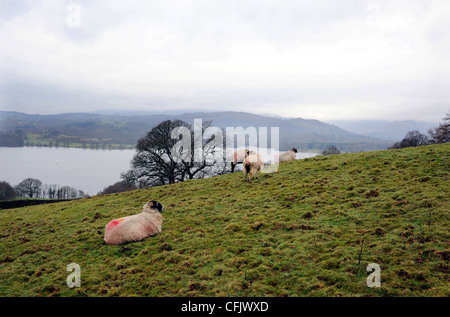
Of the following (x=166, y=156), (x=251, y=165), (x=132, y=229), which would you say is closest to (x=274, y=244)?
(x=132, y=229)

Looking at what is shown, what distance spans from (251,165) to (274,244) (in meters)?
8.86

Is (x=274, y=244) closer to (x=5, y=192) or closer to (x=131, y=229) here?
(x=131, y=229)

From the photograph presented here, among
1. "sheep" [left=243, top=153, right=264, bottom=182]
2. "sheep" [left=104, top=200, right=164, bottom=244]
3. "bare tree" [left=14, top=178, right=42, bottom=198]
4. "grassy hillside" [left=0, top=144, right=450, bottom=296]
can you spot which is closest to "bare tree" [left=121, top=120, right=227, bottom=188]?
"sheep" [left=243, top=153, right=264, bottom=182]

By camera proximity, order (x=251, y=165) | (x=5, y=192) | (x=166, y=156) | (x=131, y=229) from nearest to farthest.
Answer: (x=131, y=229) → (x=251, y=165) → (x=166, y=156) → (x=5, y=192)

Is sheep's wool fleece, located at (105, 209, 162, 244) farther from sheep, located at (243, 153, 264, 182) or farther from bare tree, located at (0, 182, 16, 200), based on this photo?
bare tree, located at (0, 182, 16, 200)

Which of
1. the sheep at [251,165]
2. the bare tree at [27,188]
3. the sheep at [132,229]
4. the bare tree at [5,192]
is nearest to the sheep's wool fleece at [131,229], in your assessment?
the sheep at [132,229]

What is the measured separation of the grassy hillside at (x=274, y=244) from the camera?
19.5 ft

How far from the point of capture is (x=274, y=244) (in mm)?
7859

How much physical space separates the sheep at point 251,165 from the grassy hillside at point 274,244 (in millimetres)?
2437

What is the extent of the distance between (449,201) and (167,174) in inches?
1131

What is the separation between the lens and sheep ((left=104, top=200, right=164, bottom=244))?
951 cm

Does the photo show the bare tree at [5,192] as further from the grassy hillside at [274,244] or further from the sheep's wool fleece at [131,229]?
the sheep's wool fleece at [131,229]

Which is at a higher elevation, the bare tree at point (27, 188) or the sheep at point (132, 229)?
the sheep at point (132, 229)

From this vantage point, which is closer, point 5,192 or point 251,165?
point 251,165
